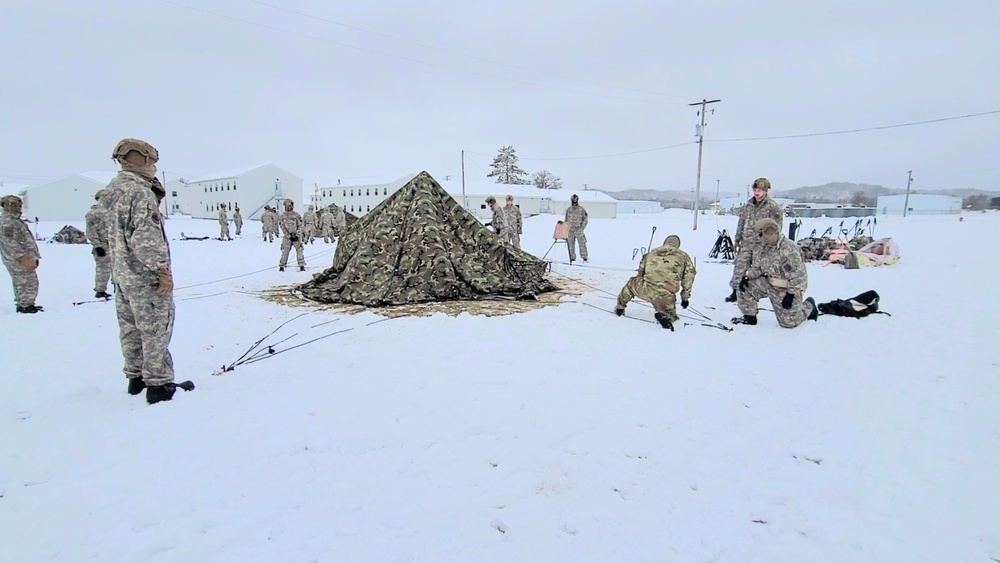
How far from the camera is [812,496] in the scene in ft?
8.26

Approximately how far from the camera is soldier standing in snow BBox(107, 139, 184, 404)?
3.39m

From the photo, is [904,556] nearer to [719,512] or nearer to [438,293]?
[719,512]

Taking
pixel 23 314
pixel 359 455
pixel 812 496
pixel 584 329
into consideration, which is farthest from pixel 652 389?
pixel 23 314

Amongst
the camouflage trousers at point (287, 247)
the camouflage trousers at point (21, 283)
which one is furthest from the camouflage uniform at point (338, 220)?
the camouflage trousers at point (21, 283)

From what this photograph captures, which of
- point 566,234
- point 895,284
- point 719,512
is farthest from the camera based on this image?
point 566,234

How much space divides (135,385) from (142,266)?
1.00 metres

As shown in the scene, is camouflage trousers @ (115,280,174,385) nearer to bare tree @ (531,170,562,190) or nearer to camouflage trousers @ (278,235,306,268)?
camouflage trousers @ (278,235,306,268)

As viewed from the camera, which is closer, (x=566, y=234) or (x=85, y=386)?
(x=85, y=386)

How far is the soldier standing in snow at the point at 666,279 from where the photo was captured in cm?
589

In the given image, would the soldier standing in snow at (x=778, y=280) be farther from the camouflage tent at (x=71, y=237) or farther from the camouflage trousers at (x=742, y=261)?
the camouflage tent at (x=71, y=237)

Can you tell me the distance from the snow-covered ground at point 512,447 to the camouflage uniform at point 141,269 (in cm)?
41

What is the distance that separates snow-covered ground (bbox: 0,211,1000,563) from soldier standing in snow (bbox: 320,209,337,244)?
1590 cm

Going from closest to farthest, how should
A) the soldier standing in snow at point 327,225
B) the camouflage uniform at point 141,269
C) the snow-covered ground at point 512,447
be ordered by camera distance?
the snow-covered ground at point 512,447 → the camouflage uniform at point 141,269 → the soldier standing in snow at point 327,225

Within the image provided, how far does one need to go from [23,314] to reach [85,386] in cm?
412
